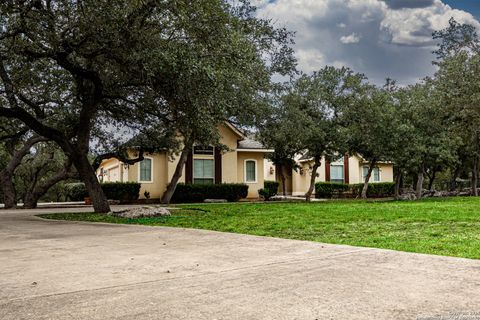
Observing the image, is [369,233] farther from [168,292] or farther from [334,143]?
[334,143]

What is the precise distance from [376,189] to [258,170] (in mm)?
11258

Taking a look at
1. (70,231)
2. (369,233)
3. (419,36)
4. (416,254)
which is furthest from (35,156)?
(416,254)

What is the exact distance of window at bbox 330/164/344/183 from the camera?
37772mm

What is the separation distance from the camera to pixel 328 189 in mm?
34406

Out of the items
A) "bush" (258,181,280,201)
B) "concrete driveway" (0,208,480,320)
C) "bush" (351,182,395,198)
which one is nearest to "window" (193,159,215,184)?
"bush" (258,181,280,201)

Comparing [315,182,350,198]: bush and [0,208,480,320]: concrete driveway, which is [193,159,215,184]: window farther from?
[0,208,480,320]: concrete driveway

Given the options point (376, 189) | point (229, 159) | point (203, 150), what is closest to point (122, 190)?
point (203, 150)

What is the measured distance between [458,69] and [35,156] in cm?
2486

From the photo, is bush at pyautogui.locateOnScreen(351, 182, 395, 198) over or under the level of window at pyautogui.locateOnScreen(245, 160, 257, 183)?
under

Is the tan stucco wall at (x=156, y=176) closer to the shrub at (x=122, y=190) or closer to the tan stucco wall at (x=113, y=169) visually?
the shrub at (x=122, y=190)

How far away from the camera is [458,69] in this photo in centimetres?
2062

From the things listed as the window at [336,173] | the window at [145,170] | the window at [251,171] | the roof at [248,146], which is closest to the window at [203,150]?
the roof at [248,146]

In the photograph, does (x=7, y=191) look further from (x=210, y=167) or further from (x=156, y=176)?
(x=210, y=167)

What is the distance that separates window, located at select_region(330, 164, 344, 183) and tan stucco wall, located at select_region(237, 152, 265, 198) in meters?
9.59
